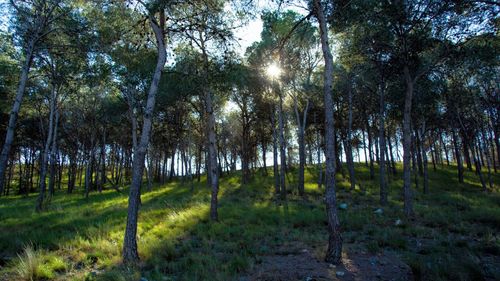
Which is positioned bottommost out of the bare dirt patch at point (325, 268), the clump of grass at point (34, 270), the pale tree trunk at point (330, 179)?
the bare dirt patch at point (325, 268)

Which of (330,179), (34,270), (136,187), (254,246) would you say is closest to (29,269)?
(34,270)

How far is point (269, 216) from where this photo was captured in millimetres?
12906

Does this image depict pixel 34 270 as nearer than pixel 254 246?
Yes

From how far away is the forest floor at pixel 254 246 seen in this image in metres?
6.39

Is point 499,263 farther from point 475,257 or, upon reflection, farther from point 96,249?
point 96,249

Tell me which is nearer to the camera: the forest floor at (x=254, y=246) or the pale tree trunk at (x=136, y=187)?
the forest floor at (x=254, y=246)

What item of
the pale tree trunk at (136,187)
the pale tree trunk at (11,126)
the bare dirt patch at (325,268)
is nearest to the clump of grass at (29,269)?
the pale tree trunk at (136,187)

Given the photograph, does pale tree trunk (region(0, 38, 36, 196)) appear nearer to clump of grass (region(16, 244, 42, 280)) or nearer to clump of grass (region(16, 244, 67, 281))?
clump of grass (region(16, 244, 67, 281))

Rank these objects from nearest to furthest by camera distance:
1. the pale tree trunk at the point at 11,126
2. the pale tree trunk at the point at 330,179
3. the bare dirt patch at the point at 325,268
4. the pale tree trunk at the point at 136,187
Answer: the bare dirt patch at the point at 325,268, the pale tree trunk at the point at 330,179, the pale tree trunk at the point at 136,187, the pale tree trunk at the point at 11,126

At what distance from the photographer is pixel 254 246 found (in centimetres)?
873

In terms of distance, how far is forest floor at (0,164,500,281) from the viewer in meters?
6.39

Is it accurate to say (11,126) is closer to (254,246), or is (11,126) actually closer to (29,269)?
(29,269)

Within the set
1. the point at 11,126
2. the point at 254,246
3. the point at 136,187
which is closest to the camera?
the point at 136,187

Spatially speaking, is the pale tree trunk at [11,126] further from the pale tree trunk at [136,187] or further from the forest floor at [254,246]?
the pale tree trunk at [136,187]
